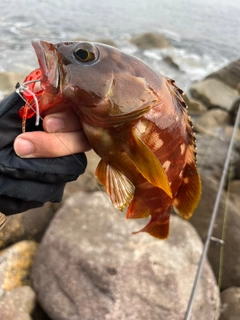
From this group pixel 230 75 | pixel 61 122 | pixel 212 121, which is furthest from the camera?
pixel 230 75

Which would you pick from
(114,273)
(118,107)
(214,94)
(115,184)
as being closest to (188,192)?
(115,184)

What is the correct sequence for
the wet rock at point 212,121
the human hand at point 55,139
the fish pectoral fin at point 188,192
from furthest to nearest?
the wet rock at point 212,121 → the fish pectoral fin at point 188,192 → the human hand at point 55,139

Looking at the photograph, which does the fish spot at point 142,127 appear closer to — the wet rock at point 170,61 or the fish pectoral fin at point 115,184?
the fish pectoral fin at point 115,184

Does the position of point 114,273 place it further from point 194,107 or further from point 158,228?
point 194,107

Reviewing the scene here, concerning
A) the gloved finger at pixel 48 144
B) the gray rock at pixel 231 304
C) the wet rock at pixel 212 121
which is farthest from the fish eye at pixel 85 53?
the wet rock at pixel 212 121

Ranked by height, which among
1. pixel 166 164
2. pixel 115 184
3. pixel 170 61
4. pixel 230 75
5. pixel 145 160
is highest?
pixel 145 160

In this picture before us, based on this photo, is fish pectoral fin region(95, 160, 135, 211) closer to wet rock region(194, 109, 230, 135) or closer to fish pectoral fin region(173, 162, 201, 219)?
fish pectoral fin region(173, 162, 201, 219)
